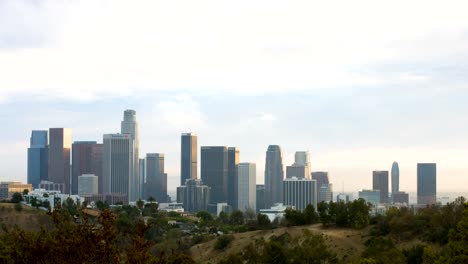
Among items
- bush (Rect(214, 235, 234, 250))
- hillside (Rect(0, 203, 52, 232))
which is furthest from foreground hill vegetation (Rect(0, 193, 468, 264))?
hillside (Rect(0, 203, 52, 232))

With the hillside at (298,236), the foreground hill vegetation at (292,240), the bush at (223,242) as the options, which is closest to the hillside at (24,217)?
the foreground hill vegetation at (292,240)

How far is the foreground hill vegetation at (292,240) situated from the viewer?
698 inches

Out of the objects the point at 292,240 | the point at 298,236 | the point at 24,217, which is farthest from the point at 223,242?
the point at 24,217

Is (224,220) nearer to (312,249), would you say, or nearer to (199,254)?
(199,254)

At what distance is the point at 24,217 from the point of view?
130 m

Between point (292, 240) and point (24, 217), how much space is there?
218 ft

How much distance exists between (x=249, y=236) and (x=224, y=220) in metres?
48.9

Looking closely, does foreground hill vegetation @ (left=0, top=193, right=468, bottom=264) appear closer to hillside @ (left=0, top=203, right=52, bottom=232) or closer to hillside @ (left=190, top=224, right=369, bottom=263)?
hillside @ (left=190, top=224, right=369, bottom=263)

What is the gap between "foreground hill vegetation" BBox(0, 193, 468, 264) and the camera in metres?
17.7

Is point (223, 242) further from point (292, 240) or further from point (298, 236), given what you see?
point (292, 240)

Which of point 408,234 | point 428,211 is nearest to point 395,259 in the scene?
point 408,234

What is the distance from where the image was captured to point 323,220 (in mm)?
93062

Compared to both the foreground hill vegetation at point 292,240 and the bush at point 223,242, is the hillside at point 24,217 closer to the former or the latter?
the foreground hill vegetation at point 292,240

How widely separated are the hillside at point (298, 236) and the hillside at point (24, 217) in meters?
41.6
